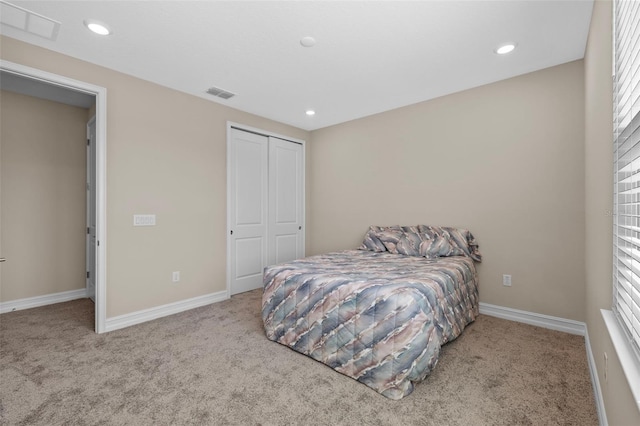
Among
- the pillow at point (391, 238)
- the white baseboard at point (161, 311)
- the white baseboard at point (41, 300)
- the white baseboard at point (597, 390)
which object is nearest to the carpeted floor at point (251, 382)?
the white baseboard at point (597, 390)

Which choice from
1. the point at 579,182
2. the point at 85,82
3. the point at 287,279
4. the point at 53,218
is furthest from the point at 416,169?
the point at 53,218

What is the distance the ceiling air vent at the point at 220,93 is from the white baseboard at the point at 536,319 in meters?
3.84

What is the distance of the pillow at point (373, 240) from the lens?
12.9 feet

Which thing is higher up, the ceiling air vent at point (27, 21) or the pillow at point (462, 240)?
the ceiling air vent at point (27, 21)

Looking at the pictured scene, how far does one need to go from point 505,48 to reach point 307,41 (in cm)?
173

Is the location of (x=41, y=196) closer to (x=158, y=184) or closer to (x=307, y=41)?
(x=158, y=184)

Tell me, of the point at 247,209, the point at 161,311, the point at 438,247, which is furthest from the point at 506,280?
the point at 161,311

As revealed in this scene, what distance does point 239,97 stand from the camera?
3.73 meters

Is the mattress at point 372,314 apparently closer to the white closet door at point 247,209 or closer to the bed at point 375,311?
the bed at point 375,311

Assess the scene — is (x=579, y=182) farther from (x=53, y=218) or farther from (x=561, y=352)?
(x=53, y=218)

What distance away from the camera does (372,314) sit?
6.69ft

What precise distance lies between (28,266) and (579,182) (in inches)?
241

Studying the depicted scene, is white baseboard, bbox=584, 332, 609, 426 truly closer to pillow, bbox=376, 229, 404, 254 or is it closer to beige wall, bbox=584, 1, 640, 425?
beige wall, bbox=584, 1, 640, 425

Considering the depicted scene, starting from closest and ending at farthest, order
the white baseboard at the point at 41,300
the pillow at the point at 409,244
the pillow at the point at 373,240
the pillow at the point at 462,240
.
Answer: the pillow at the point at 462,240 → the white baseboard at the point at 41,300 → the pillow at the point at 409,244 → the pillow at the point at 373,240
